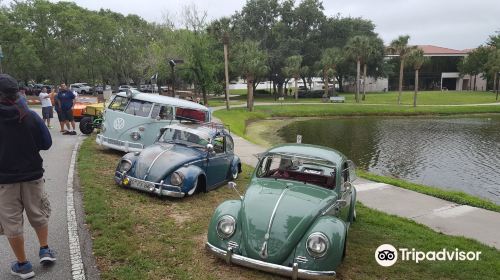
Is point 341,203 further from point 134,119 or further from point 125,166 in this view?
point 134,119

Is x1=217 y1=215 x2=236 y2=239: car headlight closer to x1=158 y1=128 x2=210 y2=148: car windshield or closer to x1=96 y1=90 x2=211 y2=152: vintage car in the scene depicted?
x1=158 y1=128 x2=210 y2=148: car windshield

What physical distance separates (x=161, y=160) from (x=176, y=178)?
2.02 feet

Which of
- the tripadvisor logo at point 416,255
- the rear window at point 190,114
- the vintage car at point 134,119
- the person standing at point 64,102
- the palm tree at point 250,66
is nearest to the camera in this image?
the tripadvisor logo at point 416,255

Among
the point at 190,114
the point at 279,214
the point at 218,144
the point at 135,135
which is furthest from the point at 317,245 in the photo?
the point at 190,114

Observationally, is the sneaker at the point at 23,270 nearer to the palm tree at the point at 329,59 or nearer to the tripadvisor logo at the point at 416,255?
the tripadvisor logo at the point at 416,255

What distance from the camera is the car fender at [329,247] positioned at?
5.57 m

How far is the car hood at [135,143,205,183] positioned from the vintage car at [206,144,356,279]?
8.87 ft

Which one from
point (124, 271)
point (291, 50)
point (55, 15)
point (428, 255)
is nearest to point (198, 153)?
point (124, 271)

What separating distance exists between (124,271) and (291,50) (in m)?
62.4

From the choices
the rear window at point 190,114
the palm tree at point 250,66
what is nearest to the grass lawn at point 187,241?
the rear window at point 190,114

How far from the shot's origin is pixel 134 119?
13.8 m

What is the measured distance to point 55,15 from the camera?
46.2m

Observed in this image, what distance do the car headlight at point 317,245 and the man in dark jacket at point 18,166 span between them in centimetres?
344

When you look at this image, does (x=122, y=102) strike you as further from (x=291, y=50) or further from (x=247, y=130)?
(x=291, y=50)
